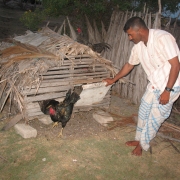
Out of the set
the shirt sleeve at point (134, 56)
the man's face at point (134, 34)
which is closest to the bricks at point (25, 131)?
the shirt sleeve at point (134, 56)

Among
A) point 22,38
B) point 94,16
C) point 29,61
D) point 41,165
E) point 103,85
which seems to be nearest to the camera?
point 41,165

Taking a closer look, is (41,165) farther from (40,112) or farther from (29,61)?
(29,61)

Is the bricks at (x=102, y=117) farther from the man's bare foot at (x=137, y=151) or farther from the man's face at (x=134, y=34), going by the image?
the man's face at (x=134, y=34)

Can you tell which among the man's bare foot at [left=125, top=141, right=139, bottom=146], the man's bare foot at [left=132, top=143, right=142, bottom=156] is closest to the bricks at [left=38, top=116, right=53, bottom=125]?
the man's bare foot at [left=125, top=141, right=139, bottom=146]

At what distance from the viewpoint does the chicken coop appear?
177 inches

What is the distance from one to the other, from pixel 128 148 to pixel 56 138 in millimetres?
1570

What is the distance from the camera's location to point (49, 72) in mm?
4746

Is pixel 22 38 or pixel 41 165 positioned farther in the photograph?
pixel 22 38

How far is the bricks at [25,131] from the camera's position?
461 centimetres

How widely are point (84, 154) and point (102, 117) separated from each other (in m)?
1.46

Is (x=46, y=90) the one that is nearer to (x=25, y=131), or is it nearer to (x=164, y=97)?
(x=25, y=131)

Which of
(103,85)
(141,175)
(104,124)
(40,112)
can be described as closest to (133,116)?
(104,124)

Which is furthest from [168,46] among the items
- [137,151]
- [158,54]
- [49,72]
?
[49,72]

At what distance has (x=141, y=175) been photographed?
13.0ft
